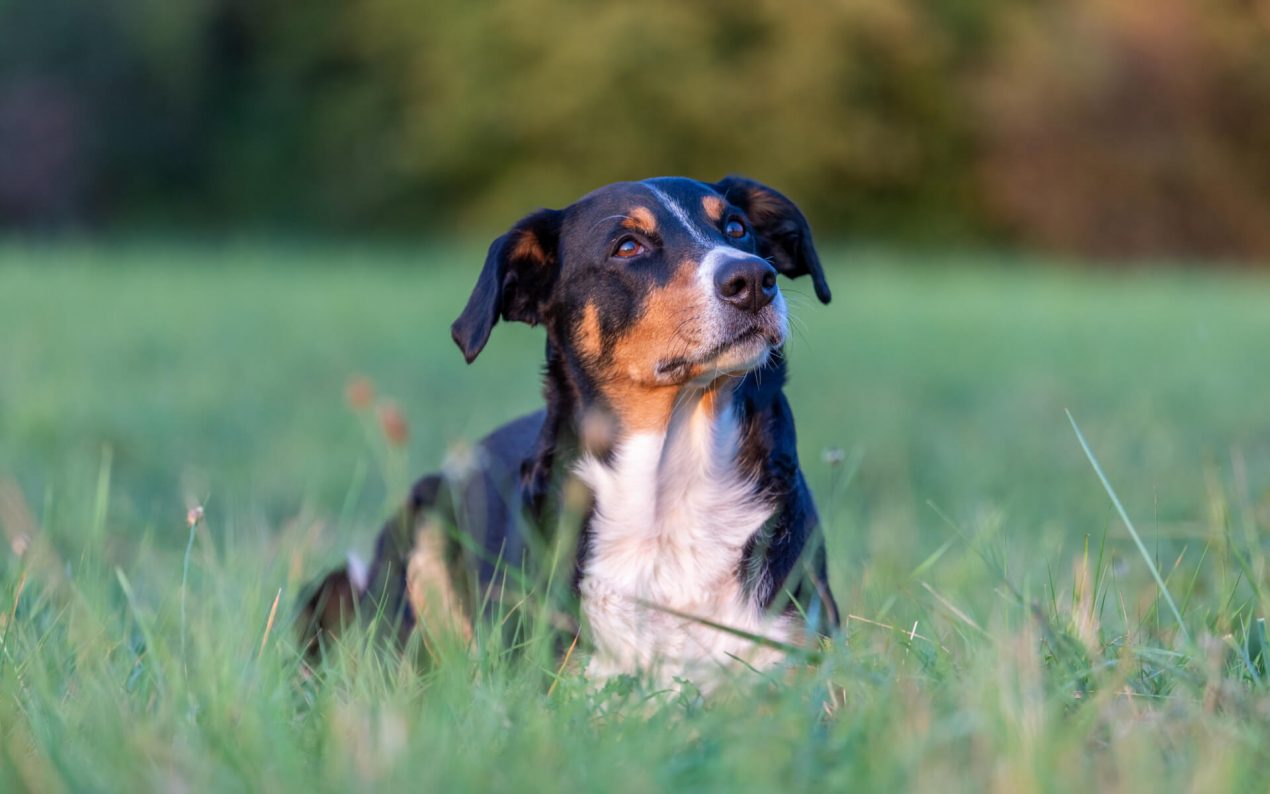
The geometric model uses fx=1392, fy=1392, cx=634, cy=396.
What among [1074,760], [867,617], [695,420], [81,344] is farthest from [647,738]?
[81,344]

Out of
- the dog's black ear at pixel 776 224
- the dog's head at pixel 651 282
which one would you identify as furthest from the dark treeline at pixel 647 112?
the dog's head at pixel 651 282

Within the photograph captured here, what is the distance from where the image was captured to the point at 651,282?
338 cm

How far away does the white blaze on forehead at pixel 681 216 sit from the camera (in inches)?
135

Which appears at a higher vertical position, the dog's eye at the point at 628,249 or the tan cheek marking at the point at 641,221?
the tan cheek marking at the point at 641,221

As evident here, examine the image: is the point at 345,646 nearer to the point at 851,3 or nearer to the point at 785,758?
the point at 785,758

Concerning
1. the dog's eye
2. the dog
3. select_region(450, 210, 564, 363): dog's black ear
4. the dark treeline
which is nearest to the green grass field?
the dog

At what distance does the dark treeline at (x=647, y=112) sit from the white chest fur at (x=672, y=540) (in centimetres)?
2453

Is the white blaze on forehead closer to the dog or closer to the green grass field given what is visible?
the dog

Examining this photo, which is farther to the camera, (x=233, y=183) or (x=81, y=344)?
(x=233, y=183)

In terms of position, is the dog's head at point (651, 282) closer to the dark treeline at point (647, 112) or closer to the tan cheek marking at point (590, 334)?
the tan cheek marking at point (590, 334)

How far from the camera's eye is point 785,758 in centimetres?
197

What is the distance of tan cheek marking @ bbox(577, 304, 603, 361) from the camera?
11.4 feet

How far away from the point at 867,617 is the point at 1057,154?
2735cm

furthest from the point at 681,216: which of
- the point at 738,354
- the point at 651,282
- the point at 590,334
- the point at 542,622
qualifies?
the point at 542,622
